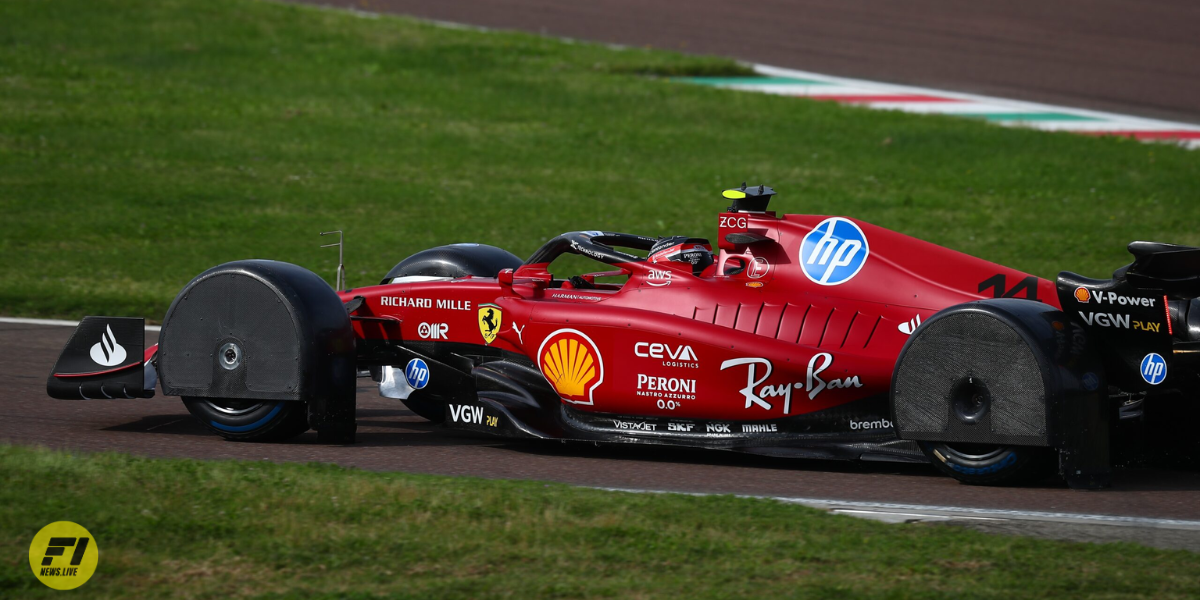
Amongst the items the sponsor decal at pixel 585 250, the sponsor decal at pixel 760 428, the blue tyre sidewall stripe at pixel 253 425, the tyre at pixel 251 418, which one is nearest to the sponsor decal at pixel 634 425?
the sponsor decal at pixel 760 428

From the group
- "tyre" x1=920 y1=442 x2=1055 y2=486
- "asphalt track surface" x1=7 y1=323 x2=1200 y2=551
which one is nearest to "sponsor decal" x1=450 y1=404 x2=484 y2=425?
"asphalt track surface" x1=7 y1=323 x2=1200 y2=551

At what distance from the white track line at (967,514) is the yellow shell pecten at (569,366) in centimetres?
133

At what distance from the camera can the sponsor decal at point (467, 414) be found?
759 cm

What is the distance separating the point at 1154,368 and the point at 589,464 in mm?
2760

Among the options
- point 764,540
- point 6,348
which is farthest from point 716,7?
point 764,540

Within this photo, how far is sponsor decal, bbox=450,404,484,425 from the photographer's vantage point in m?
7.59

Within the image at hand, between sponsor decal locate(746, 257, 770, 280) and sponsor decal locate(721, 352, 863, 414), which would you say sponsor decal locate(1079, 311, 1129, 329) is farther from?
sponsor decal locate(746, 257, 770, 280)

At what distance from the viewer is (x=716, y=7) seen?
28250 mm

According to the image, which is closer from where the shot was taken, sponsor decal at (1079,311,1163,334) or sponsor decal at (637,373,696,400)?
sponsor decal at (1079,311,1163,334)

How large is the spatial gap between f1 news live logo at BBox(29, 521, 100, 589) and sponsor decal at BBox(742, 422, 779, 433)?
10.5 feet

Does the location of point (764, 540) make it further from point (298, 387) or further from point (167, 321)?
point (167, 321)

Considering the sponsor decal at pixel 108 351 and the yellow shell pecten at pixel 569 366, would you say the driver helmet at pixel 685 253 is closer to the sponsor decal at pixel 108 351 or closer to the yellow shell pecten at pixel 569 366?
the yellow shell pecten at pixel 569 366

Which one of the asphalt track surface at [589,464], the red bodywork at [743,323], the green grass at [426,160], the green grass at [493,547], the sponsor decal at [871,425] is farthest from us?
the green grass at [426,160]

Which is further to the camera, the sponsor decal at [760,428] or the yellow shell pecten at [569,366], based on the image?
the yellow shell pecten at [569,366]
